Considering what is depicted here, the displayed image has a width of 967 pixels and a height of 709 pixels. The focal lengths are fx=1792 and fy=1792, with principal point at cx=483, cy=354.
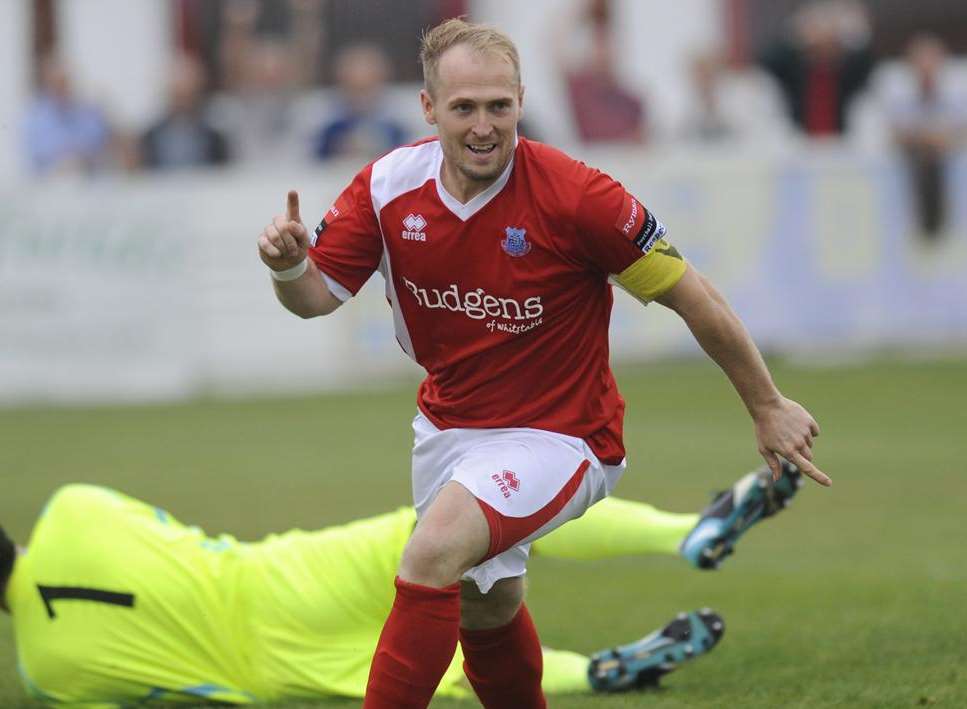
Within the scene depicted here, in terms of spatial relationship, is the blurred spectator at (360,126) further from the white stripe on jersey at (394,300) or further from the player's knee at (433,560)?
the player's knee at (433,560)

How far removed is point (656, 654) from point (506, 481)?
1327 millimetres

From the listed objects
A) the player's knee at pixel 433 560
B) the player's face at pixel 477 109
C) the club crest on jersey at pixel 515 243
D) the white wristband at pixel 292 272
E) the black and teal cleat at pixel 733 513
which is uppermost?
the player's face at pixel 477 109

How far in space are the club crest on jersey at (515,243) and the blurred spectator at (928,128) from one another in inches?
438

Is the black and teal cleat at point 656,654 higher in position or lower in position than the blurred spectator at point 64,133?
lower

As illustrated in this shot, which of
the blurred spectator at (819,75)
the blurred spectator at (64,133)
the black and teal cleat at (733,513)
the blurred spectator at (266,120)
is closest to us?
the black and teal cleat at (733,513)

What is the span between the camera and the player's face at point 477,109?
467cm

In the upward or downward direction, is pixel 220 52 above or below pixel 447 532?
above

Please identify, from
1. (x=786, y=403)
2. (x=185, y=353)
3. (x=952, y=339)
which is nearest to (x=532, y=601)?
(x=786, y=403)

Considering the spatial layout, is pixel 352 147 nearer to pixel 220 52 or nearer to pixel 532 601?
pixel 220 52

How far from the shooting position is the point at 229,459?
11500 mm

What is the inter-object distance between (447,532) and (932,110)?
12760 mm

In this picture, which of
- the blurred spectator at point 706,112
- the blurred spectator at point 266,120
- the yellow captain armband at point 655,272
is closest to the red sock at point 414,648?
the yellow captain armband at point 655,272

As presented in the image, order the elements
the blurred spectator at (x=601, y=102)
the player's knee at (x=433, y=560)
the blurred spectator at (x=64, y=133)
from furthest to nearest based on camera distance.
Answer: the blurred spectator at (x=601, y=102) → the blurred spectator at (x=64, y=133) → the player's knee at (x=433, y=560)

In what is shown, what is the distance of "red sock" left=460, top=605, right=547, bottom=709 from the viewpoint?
4.97 metres
